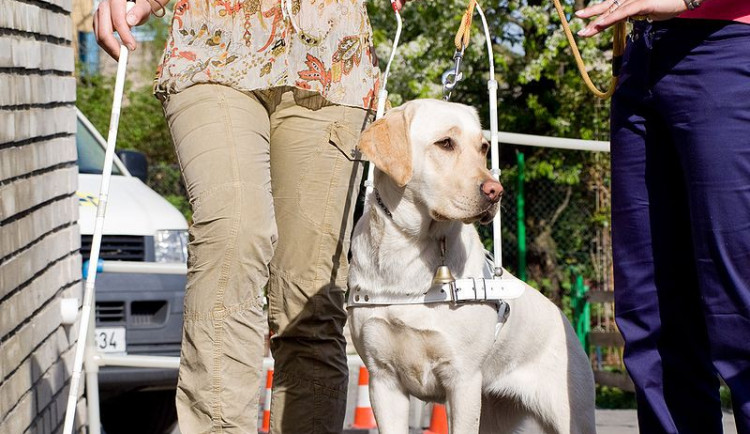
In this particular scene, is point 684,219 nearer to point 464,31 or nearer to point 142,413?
point 464,31

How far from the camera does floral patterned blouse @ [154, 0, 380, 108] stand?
144 inches

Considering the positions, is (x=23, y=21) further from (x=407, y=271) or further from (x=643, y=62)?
(x=643, y=62)

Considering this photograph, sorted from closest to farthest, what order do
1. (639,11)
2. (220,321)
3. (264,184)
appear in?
(639,11)
(220,321)
(264,184)

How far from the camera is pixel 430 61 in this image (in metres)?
12.3

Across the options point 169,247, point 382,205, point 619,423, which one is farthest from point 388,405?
point 619,423

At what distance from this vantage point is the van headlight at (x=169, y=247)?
6.66m

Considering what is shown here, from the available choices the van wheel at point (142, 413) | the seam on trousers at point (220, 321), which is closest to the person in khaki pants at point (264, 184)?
the seam on trousers at point (220, 321)

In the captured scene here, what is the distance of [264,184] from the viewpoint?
3576 millimetres

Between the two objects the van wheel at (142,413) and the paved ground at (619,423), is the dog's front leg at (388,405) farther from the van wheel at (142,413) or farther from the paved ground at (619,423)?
the van wheel at (142,413)

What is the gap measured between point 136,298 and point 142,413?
1.06 m

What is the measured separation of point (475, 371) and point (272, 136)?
106 centimetres

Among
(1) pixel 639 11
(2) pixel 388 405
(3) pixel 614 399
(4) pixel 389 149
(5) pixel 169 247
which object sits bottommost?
(3) pixel 614 399

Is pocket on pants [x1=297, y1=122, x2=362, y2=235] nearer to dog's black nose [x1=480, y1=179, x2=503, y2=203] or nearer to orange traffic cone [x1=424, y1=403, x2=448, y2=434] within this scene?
dog's black nose [x1=480, y1=179, x2=503, y2=203]

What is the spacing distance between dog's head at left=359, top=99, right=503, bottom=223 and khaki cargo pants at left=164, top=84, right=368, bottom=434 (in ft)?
0.63
